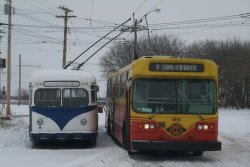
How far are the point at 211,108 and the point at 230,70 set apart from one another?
57.8 meters

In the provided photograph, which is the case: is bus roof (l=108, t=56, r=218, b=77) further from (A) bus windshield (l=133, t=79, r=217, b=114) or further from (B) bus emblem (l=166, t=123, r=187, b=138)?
(B) bus emblem (l=166, t=123, r=187, b=138)

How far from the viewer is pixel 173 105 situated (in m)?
15.5

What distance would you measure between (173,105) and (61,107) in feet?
17.6

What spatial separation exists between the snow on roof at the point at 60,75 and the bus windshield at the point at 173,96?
4719 millimetres

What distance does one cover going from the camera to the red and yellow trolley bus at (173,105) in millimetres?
15336

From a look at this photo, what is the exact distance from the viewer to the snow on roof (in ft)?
64.7

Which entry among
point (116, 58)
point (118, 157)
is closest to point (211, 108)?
point (118, 157)

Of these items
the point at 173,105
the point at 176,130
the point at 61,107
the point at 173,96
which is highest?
the point at 173,96

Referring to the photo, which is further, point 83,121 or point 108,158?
point 83,121

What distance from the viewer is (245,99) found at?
74.1m

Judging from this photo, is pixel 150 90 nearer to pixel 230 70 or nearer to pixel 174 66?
pixel 174 66

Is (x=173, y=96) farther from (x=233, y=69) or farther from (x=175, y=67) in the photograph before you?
(x=233, y=69)

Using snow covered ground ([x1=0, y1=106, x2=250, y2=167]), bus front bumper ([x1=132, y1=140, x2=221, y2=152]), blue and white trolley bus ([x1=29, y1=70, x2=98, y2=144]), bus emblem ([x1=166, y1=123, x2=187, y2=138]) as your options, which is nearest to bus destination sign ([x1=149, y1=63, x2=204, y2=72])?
bus emblem ([x1=166, y1=123, x2=187, y2=138])

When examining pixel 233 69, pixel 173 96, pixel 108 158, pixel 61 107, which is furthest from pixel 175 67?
pixel 233 69
